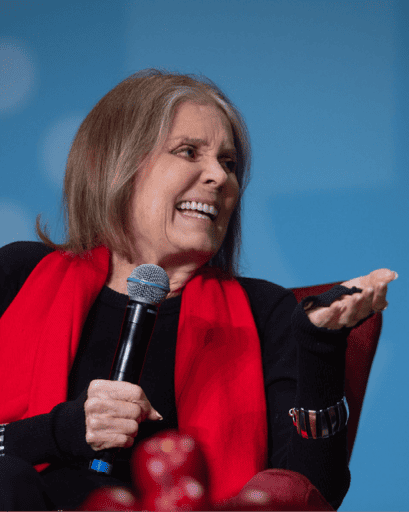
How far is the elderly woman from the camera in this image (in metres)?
0.85

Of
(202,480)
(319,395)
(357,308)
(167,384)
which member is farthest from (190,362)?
(357,308)

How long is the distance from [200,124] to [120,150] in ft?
0.58

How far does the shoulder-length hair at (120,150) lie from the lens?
1.12m

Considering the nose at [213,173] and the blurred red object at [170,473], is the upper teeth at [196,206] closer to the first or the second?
the nose at [213,173]

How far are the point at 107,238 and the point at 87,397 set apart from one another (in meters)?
0.48

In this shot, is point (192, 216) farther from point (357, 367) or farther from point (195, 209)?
point (357, 367)

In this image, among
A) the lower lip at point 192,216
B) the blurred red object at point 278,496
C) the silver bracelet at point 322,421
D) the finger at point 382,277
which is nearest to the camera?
the blurred red object at point 278,496

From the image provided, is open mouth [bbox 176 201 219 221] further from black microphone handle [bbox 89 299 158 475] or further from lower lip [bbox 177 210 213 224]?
black microphone handle [bbox 89 299 158 475]

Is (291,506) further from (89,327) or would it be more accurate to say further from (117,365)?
(89,327)

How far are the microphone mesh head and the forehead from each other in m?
0.40

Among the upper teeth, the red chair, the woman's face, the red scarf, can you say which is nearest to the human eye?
the woman's face

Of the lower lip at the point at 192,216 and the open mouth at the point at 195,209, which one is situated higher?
the open mouth at the point at 195,209

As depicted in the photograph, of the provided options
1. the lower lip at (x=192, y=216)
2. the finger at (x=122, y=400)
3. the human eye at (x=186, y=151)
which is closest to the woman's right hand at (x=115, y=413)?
the finger at (x=122, y=400)

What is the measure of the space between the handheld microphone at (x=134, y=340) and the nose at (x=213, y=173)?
39 centimetres
